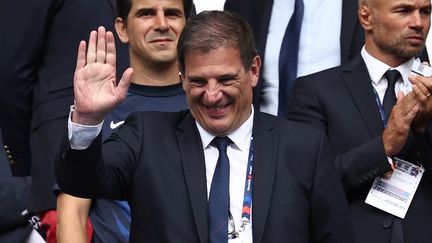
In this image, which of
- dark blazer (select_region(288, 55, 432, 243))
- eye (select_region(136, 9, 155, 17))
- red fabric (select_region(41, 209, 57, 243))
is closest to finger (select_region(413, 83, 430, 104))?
dark blazer (select_region(288, 55, 432, 243))

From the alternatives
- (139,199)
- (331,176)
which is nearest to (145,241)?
(139,199)

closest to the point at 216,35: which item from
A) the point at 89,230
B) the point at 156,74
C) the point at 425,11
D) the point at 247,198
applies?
the point at 247,198

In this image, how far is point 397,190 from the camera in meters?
4.86

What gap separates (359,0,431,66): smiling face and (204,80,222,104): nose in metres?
1.25

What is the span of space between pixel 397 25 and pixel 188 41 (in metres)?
1.31

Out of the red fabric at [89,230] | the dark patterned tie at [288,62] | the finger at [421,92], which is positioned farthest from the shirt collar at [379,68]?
the red fabric at [89,230]

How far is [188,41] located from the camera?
4195mm

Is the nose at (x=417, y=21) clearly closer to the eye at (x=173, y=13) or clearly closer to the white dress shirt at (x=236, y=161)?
the eye at (x=173, y=13)

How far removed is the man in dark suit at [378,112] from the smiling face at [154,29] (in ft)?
1.96

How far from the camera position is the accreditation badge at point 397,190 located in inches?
191

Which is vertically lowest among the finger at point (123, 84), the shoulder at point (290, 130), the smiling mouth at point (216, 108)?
the shoulder at point (290, 130)

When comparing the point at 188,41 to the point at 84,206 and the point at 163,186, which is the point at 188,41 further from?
the point at 84,206

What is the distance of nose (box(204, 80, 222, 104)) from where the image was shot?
4.12 metres

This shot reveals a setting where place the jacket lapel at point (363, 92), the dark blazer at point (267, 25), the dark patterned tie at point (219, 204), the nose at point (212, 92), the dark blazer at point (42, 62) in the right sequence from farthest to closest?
the dark blazer at point (267, 25) → the dark blazer at point (42, 62) → the jacket lapel at point (363, 92) → the nose at point (212, 92) → the dark patterned tie at point (219, 204)
